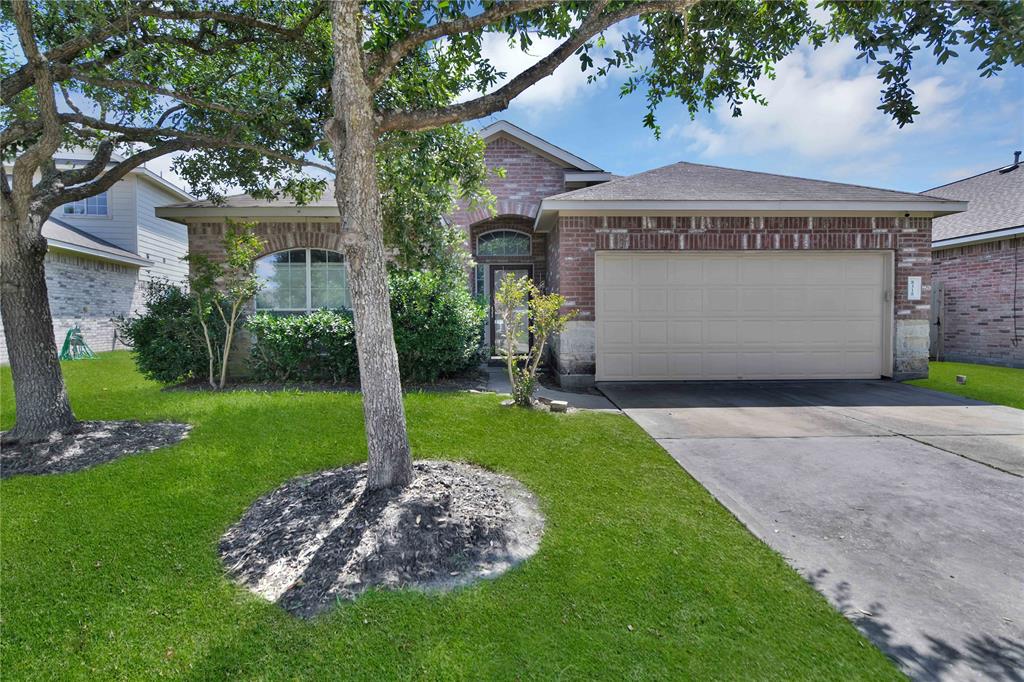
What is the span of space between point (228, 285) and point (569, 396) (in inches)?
236

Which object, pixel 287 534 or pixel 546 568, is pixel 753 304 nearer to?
pixel 546 568

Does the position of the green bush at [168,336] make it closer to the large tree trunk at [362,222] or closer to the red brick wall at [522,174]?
the large tree trunk at [362,222]

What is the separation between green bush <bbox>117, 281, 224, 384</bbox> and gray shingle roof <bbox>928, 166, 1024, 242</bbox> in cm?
1683

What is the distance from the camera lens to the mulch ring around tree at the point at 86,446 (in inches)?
171

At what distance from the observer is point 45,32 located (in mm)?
A: 5422

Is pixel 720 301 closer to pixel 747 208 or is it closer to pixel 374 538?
pixel 747 208

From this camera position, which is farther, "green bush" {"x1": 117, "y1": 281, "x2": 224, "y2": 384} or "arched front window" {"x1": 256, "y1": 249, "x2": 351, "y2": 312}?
"arched front window" {"x1": 256, "y1": 249, "x2": 351, "y2": 312}

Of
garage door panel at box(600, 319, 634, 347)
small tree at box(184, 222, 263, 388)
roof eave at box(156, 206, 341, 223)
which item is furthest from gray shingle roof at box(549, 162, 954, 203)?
small tree at box(184, 222, 263, 388)

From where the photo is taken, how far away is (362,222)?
323cm

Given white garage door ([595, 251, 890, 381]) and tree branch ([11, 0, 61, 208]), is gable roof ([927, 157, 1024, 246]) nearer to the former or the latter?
white garage door ([595, 251, 890, 381])

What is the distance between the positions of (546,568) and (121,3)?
22.4 ft

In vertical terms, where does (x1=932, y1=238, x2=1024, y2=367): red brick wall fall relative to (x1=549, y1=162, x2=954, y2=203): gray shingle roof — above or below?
below

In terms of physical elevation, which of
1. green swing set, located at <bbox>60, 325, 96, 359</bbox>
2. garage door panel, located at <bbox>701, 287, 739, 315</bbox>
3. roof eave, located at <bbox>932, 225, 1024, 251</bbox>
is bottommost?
green swing set, located at <bbox>60, 325, 96, 359</bbox>

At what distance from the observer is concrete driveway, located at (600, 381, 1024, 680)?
223 centimetres
